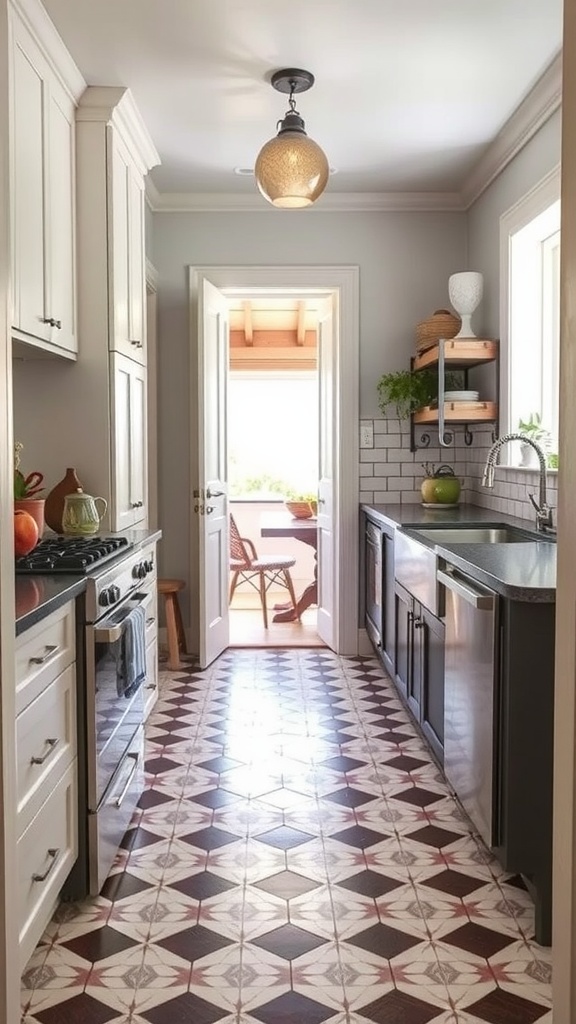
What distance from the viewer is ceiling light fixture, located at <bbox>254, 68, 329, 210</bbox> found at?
10.8 ft

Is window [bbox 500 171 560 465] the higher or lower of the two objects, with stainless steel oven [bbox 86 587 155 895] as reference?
higher

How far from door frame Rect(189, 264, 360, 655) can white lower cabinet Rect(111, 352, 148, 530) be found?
3.30 feet

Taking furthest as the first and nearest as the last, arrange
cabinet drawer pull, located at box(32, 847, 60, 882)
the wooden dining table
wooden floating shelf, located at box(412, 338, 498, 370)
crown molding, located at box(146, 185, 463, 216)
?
1. the wooden dining table
2. crown molding, located at box(146, 185, 463, 216)
3. wooden floating shelf, located at box(412, 338, 498, 370)
4. cabinet drawer pull, located at box(32, 847, 60, 882)

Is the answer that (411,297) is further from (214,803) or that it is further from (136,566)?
(214,803)

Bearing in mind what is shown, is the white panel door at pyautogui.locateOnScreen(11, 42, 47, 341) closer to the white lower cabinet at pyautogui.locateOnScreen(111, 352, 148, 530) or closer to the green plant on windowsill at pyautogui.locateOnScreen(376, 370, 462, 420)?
the white lower cabinet at pyautogui.locateOnScreen(111, 352, 148, 530)

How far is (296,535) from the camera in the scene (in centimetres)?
617

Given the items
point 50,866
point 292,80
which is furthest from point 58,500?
point 292,80

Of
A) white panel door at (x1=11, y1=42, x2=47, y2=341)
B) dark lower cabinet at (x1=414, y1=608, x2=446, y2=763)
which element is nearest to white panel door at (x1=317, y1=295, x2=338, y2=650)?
dark lower cabinet at (x1=414, y1=608, x2=446, y2=763)

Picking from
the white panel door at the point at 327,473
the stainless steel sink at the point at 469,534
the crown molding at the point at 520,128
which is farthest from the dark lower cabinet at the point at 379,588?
the crown molding at the point at 520,128

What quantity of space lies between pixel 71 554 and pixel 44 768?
0.79 metres

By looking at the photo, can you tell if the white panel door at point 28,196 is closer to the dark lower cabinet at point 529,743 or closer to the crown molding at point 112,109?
the crown molding at point 112,109

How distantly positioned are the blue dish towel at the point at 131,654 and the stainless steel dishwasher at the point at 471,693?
3.16ft

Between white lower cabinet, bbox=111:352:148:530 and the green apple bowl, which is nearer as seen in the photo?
white lower cabinet, bbox=111:352:148:530

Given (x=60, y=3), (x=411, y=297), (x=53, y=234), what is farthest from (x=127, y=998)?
(x=411, y=297)
